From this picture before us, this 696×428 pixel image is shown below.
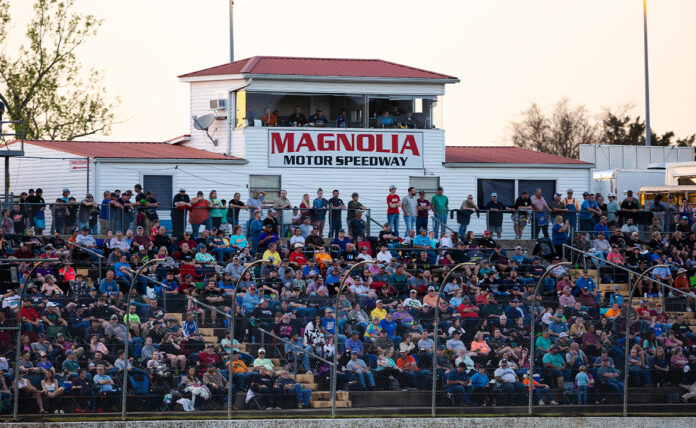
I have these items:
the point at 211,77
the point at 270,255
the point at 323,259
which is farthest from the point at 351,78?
the point at 270,255

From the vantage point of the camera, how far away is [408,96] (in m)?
35.3

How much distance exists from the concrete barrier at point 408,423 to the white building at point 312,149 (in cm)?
1487

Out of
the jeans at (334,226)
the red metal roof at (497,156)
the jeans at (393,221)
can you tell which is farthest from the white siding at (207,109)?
the red metal roof at (497,156)

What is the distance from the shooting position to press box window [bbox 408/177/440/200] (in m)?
35.2

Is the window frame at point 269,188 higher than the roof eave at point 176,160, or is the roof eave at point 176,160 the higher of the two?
the roof eave at point 176,160

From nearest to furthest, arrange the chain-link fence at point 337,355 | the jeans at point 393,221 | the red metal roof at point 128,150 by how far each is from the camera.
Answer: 1. the chain-link fence at point 337,355
2. the jeans at point 393,221
3. the red metal roof at point 128,150

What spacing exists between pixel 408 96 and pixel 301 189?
439 cm

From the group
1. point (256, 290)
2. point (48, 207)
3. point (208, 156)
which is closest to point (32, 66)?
point (208, 156)

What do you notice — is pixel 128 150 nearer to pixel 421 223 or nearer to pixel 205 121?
pixel 205 121

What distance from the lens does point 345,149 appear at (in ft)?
113

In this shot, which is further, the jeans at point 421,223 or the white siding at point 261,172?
the white siding at point 261,172

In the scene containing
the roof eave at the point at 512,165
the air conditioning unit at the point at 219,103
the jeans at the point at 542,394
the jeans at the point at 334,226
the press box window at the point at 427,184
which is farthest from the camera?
the roof eave at the point at 512,165

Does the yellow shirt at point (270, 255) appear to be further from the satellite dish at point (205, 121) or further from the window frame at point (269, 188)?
the satellite dish at point (205, 121)

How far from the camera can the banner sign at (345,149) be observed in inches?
1344
